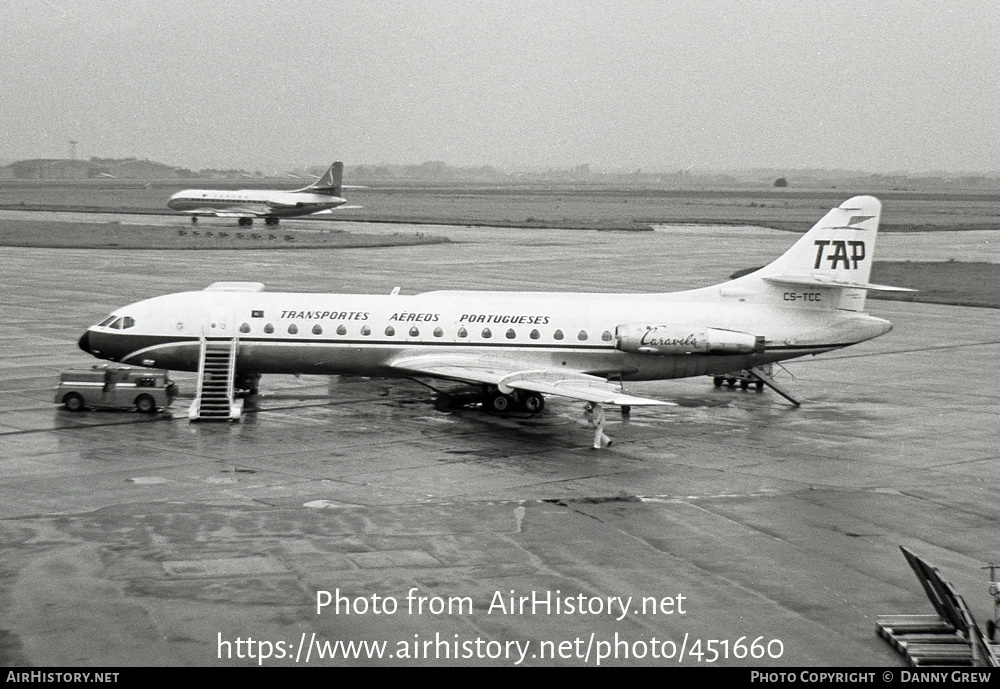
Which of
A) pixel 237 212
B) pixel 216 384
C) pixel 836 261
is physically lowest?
pixel 216 384

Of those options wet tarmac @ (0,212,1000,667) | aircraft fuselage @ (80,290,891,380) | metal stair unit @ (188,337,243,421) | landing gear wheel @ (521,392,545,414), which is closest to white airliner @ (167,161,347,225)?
wet tarmac @ (0,212,1000,667)

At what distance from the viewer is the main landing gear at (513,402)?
120ft

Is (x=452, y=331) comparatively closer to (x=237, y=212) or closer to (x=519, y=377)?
(x=519, y=377)

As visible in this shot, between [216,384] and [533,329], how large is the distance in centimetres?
977

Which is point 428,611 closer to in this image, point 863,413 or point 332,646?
point 332,646

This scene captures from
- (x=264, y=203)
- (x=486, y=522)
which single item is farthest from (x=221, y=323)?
(x=264, y=203)

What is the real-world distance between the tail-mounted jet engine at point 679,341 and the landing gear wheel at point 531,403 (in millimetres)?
3089

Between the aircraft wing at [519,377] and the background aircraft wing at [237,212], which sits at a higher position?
the background aircraft wing at [237,212]

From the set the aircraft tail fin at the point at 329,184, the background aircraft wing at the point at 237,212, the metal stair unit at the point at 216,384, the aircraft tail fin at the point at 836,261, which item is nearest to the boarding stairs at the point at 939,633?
the aircraft tail fin at the point at 836,261

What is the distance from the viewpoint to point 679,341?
118 ft

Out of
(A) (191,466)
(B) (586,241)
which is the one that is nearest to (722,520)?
(A) (191,466)

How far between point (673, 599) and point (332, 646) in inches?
231

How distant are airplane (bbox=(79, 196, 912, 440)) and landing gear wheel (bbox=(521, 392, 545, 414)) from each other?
4cm

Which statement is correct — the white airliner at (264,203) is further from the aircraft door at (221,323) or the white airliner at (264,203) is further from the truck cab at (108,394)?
the truck cab at (108,394)
